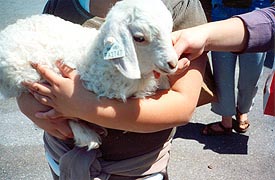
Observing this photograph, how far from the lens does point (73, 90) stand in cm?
105

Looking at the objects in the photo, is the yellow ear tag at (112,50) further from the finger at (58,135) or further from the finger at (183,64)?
the finger at (58,135)

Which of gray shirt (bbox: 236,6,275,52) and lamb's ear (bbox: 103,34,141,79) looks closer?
lamb's ear (bbox: 103,34,141,79)

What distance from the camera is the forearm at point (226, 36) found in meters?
1.07

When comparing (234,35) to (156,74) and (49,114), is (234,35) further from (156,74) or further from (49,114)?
(49,114)

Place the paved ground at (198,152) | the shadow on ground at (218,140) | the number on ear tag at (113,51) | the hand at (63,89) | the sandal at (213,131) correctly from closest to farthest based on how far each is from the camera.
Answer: the number on ear tag at (113,51)
the hand at (63,89)
the paved ground at (198,152)
the shadow on ground at (218,140)
the sandal at (213,131)

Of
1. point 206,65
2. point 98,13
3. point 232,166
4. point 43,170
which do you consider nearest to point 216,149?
point 232,166

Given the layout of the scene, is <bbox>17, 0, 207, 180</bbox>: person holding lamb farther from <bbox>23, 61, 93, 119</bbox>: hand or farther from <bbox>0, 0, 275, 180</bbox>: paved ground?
<bbox>0, 0, 275, 180</bbox>: paved ground

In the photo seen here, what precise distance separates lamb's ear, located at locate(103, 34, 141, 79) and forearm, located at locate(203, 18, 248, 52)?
21cm

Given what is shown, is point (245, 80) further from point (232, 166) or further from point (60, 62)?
point (60, 62)

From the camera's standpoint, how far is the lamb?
95cm

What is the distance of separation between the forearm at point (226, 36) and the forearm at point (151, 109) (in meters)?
0.08

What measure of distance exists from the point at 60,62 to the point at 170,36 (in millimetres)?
270

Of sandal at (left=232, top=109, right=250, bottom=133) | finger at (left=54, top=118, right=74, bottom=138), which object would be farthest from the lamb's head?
sandal at (left=232, top=109, right=250, bottom=133)

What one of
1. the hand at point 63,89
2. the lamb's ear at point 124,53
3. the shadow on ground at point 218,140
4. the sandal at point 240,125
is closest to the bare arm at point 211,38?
the lamb's ear at point 124,53
